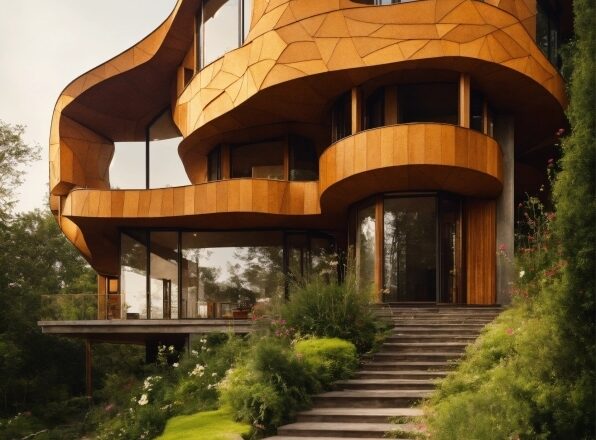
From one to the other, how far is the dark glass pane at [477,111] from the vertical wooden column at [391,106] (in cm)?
197

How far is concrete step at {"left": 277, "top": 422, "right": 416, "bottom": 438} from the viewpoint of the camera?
A: 28.9 ft

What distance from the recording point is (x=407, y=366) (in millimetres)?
11547

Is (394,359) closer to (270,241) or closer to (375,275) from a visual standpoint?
(375,275)

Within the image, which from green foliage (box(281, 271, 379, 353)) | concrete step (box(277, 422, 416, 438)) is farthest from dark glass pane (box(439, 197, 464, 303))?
concrete step (box(277, 422, 416, 438))

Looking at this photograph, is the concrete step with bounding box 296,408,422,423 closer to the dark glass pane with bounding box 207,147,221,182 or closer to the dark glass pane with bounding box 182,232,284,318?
the dark glass pane with bounding box 182,232,284,318

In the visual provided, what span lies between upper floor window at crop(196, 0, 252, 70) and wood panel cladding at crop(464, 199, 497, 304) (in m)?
8.35

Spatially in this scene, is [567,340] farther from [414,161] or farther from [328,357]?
[414,161]

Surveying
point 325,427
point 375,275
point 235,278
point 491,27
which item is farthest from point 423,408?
point 235,278

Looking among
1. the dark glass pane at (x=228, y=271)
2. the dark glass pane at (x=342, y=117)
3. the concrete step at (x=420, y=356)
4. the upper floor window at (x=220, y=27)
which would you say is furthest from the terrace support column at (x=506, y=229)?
the upper floor window at (x=220, y=27)

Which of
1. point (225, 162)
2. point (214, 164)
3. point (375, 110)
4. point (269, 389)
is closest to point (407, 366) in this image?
point (269, 389)

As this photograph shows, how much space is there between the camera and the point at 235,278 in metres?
21.1

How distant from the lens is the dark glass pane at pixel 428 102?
695 inches

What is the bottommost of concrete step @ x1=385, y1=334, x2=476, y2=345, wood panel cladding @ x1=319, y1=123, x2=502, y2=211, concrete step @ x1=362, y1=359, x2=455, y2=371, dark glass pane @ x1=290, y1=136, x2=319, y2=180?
concrete step @ x1=362, y1=359, x2=455, y2=371

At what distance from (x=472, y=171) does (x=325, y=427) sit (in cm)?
904
